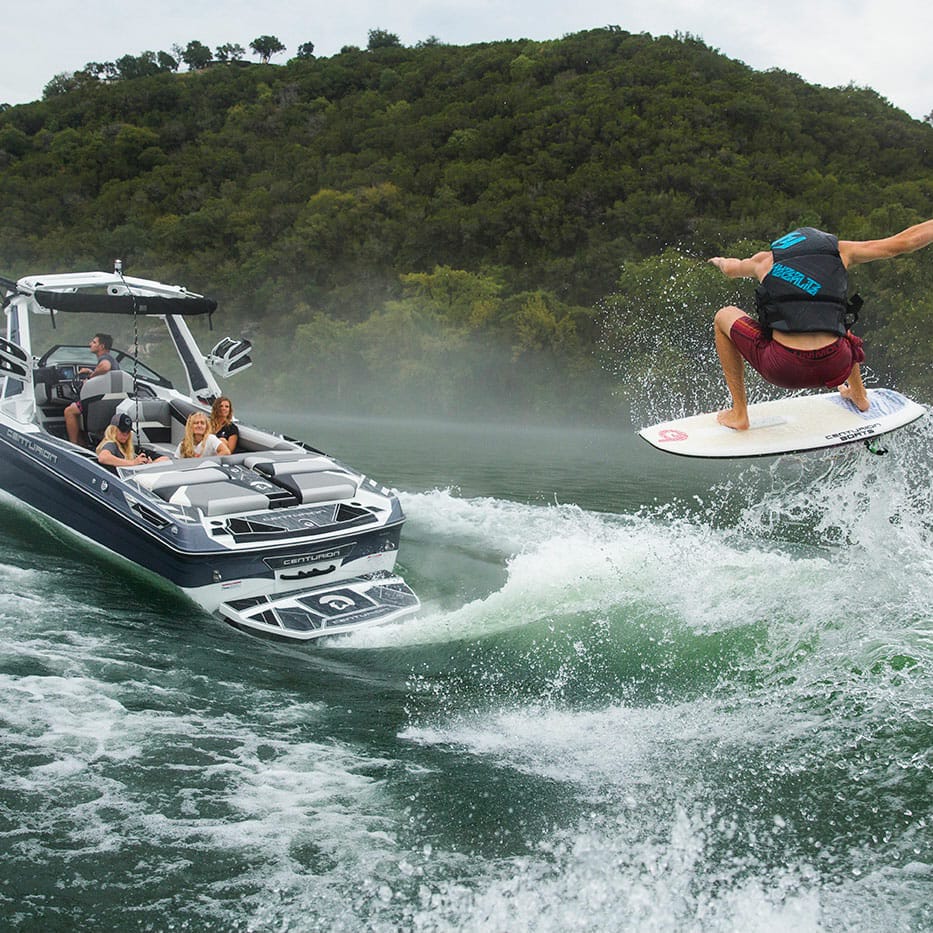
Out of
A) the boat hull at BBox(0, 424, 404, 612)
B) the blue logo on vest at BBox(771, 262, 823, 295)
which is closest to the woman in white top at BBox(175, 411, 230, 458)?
the boat hull at BBox(0, 424, 404, 612)

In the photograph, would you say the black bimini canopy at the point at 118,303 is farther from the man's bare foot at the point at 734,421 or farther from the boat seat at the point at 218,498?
the man's bare foot at the point at 734,421

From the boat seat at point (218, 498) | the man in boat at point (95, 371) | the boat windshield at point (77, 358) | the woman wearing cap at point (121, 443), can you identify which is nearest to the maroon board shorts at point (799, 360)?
the boat seat at point (218, 498)

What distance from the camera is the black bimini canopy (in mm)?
8898

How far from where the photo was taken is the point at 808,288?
5.59 metres

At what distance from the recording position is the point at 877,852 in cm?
412

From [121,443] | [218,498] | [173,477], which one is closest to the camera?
[218,498]

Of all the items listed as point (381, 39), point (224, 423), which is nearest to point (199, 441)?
point (224, 423)

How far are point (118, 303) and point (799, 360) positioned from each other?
6.49 m

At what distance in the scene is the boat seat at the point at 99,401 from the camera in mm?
9758

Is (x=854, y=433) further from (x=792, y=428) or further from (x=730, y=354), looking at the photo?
(x=730, y=354)

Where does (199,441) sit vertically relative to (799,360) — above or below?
below

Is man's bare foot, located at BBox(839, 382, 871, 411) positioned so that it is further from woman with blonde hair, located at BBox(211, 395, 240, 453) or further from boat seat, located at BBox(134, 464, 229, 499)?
woman with blonde hair, located at BBox(211, 395, 240, 453)

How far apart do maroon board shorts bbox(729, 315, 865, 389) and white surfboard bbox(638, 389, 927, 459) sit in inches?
18.6

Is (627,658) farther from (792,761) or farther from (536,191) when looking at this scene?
(536,191)
